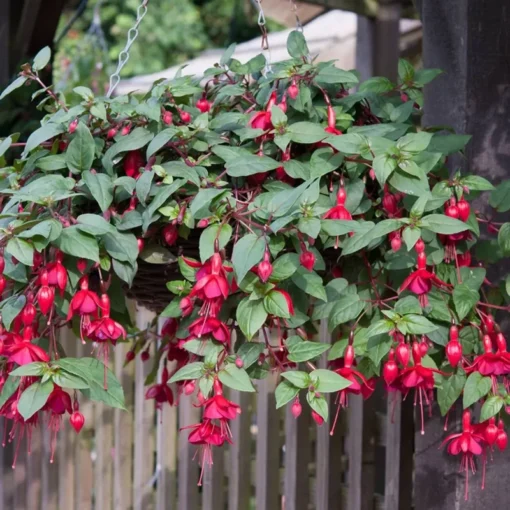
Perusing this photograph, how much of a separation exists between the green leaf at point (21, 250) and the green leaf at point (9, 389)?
0.14m

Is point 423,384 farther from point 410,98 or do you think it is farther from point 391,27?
point 391,27

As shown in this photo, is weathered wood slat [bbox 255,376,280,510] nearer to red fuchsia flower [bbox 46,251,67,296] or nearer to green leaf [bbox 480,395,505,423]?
green leaf [bbox 480,395,505,423]

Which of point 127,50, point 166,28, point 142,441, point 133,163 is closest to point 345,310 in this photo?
point 133,163

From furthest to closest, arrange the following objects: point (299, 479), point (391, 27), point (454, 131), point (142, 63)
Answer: point (142, 63) → point (391, 27) → point (299, 479) → point (454, 131)

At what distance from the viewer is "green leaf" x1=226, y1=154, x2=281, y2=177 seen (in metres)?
0.90

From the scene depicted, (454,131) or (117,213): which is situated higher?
(454,131)

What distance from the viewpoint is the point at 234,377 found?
83cm

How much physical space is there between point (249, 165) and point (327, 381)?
0.25 metres

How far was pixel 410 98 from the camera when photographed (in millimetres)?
1110

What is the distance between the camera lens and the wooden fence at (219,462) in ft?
5.38

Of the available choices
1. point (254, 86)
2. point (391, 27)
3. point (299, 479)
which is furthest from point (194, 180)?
point (391, 27)

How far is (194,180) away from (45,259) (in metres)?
0.18

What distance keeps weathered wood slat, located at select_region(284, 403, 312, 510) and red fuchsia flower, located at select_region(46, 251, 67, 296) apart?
1005mm

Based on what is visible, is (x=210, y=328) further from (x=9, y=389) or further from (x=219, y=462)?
(x=219, y=462)
